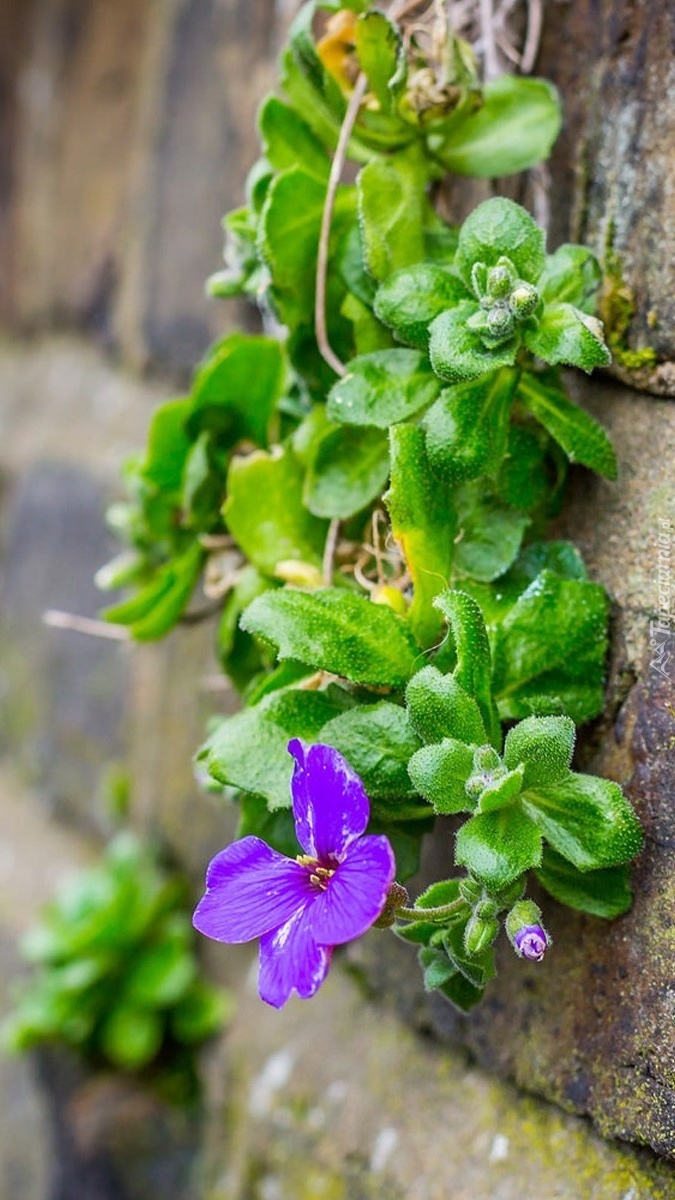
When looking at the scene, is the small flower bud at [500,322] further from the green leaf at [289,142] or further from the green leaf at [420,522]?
the green leaf at [289,142]

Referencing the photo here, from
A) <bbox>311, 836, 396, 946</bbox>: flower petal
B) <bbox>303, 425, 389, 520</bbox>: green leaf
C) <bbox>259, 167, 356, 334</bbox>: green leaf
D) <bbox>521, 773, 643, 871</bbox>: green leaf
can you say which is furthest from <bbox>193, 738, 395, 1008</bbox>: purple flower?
<bbox>259, 167, 356, 334</bbox>: green leaf

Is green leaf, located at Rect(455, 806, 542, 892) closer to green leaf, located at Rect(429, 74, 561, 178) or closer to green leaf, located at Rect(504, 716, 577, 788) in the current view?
green leaf, located at Rect(504, 716, 577, 788)

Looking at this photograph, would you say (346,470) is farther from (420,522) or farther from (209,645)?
(209,645)

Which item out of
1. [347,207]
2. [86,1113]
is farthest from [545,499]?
[86,1113]

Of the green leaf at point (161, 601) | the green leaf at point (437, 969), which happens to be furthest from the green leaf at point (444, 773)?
the green leaf at point (161, 601)

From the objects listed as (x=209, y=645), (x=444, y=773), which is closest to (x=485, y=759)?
(x=444, y=773)
